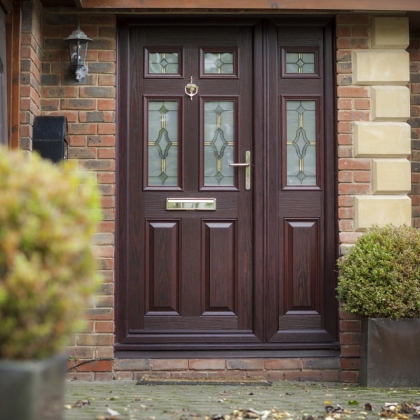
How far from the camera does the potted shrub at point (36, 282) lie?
2.67 m

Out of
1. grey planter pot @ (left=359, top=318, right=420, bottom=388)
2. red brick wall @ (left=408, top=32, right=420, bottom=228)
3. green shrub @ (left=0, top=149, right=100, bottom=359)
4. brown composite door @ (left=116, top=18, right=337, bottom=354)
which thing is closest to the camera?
green shrub @ (left=0, top=149, right=100, bottom=359)

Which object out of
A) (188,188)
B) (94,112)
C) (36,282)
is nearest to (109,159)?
(94,112)

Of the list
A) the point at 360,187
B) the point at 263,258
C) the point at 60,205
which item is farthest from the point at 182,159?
the point at 60,205

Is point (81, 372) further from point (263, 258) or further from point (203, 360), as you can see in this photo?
point (263, 258)

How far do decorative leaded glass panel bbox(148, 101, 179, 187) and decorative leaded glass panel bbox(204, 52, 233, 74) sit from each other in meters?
0.40

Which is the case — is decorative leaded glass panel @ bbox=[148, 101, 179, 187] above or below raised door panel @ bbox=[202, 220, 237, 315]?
above

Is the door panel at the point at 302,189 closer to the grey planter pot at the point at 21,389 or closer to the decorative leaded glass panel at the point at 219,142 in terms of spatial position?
the decorative leaded glass panel at the point at 219,142

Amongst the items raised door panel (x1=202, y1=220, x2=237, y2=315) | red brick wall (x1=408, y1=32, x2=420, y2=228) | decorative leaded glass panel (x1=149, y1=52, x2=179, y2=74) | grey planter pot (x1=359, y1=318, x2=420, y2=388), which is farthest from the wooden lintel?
grey planter pot (x1=359, y1=318, x2=420, y2=388)

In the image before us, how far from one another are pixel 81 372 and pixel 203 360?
0.96m

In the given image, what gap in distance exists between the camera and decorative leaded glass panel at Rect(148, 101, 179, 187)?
6.26 metres

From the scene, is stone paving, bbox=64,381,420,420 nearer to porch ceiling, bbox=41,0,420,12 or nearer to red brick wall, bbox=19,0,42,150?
red brick wall, bbox=19,0,42,150

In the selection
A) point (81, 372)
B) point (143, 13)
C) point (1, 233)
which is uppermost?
point (143, 13)

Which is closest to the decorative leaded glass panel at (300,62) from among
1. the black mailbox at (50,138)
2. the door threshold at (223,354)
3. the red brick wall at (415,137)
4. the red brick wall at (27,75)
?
the red brick wall at (415,137)

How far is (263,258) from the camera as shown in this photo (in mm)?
6238
